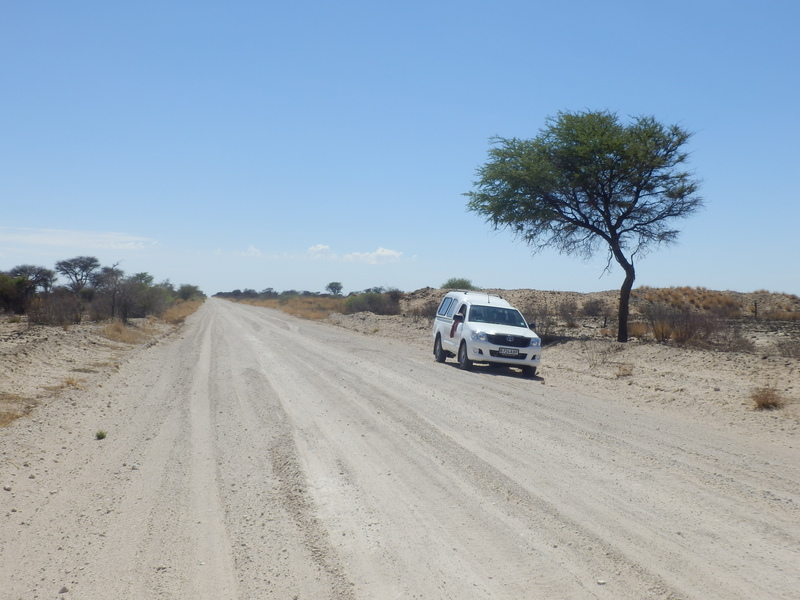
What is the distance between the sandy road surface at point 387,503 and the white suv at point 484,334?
5968 millimetres

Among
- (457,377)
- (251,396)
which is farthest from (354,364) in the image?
(251,396)

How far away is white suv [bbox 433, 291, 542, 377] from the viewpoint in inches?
693

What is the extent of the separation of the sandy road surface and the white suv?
597cm

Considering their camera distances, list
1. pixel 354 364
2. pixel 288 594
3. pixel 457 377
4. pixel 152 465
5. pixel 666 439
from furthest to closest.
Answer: pixel 354 364 < pixel 457 377 < pixel 666 439 < pixel 152 465 < pixel 288 594

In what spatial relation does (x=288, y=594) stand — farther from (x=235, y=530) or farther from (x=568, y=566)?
(x=568, y=566)

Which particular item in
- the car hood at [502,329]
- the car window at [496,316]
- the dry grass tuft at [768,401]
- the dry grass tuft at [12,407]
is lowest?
the dry grass tuft at [12,407]

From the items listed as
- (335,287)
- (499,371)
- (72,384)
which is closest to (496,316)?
(499,371)

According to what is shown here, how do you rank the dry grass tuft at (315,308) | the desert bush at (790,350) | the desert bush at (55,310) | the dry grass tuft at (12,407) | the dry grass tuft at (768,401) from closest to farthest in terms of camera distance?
1. the dry grass tuft at (12,407)
2. the dry grass tuft at (768,401)
3. the desert bush at (790,350)
4. the desert bush at (55,310)
5. the dry grass tuft at (315,308)

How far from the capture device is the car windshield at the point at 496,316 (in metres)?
19.3

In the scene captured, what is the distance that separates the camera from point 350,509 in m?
5.88

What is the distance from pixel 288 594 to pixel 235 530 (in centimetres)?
127

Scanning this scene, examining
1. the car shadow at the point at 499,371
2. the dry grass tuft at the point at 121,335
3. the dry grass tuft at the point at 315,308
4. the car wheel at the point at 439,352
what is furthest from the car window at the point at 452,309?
the dry grass tuft at the point at 315,308

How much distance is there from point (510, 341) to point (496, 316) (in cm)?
193

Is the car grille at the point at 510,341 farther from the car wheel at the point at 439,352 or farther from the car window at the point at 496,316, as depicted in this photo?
the car wheel at the point at 439,352
